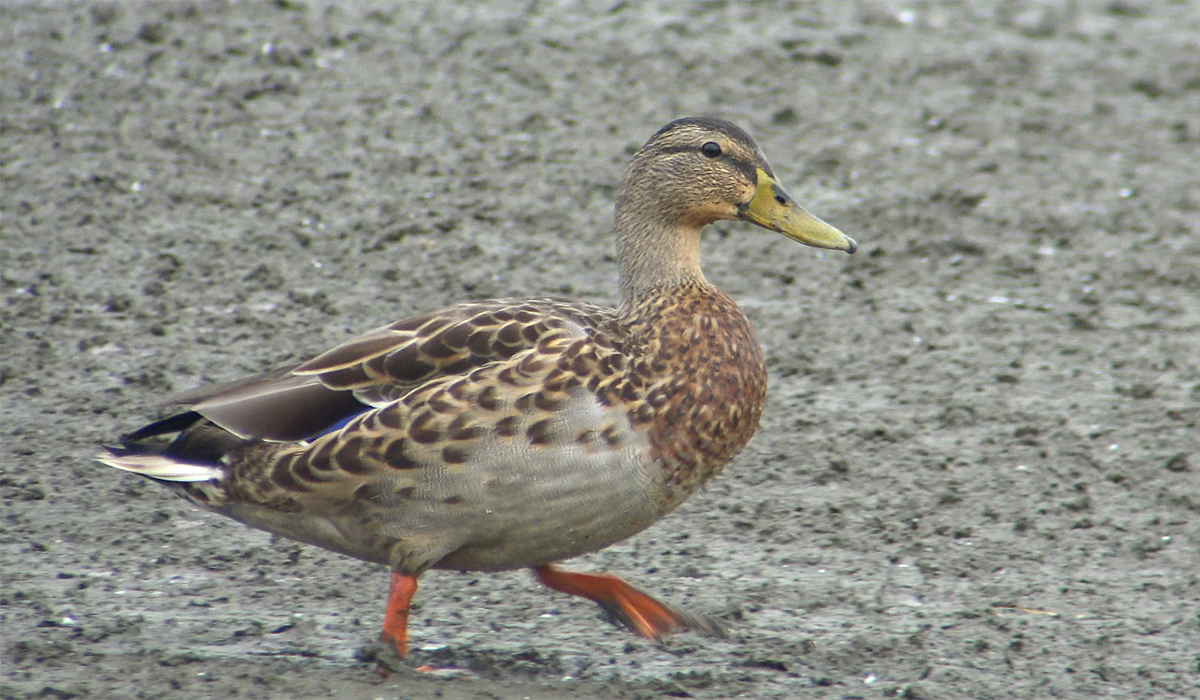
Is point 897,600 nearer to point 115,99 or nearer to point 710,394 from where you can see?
point 710,394

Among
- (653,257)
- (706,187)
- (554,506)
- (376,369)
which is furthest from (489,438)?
(706,187)

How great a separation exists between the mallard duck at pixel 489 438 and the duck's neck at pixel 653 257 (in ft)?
0.10

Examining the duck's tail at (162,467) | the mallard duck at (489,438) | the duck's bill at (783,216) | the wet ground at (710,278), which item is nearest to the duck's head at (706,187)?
the duck's bill at (783,216)

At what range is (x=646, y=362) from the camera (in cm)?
480

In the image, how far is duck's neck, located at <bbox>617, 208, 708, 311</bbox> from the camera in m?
5.18

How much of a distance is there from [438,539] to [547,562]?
0.39m

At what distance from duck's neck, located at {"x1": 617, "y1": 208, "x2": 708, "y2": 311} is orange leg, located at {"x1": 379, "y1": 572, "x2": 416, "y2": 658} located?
44.9 inches

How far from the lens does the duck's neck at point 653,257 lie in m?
5.18

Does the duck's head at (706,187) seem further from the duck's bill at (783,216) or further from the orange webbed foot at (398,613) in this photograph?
the orange webbed foot at (398,613)

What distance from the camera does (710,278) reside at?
307 inches

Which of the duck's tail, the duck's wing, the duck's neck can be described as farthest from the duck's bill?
the duck's tail

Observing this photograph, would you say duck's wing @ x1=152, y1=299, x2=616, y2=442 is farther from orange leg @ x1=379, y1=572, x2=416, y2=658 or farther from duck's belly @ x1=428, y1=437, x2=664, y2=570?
orange leg @ x1=379, y1=572, x2=416, y2=658

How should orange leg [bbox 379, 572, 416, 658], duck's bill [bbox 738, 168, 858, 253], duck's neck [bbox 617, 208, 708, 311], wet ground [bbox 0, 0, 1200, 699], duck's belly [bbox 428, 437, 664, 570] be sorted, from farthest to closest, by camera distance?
duck's bill [bbox 738, 168, 858, 253], duck's neck [bbox 617, 208, 708, 311], wet ground [bbox 0, 0, 1200, 699], orange leg [bbox 379, 572, 416, 658], duck's belly [bbox 428, 437, 664, 570]

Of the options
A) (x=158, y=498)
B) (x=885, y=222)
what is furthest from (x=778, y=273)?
(x=158, y=498)
